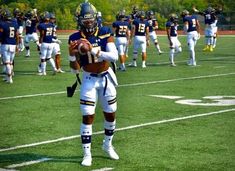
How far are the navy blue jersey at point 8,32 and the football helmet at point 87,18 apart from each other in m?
9.11

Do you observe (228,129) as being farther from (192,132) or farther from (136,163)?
(136,163)

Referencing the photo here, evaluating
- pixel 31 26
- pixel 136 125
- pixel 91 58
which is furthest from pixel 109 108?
pixel 31 26

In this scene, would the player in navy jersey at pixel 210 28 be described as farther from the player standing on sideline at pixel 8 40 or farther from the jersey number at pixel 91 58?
the jersey number at pixel 91 58

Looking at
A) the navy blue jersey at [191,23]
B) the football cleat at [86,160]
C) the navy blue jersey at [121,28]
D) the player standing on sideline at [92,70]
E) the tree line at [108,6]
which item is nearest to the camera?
the football cleat at [86,160]

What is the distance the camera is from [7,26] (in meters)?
16.2

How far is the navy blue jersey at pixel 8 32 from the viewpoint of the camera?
1609 cm

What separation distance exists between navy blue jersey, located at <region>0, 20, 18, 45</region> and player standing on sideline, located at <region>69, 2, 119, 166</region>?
9057mm

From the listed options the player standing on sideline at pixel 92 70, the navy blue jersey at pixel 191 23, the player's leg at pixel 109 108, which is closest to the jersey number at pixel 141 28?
the navy blue jersey at pixel 191 23

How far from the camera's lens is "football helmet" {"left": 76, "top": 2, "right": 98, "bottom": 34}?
7.25 metres

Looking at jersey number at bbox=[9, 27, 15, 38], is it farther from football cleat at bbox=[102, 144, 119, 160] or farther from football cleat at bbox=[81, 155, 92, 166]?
football cleat at bbox=[81, 155, 92, 166]

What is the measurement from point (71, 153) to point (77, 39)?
1600 millimetres

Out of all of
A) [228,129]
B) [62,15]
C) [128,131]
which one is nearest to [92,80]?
[128,131]

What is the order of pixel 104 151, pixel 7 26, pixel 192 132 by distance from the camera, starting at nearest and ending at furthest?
pixel 104 151 → pixel 192 132 → pixel 7 26

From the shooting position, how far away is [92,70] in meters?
7.36
